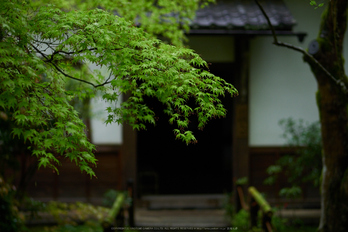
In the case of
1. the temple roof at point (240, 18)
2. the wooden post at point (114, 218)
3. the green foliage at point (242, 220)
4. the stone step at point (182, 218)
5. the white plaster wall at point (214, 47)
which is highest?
the temple roof at point (240, 18)

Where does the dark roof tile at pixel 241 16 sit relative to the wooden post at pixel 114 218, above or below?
above

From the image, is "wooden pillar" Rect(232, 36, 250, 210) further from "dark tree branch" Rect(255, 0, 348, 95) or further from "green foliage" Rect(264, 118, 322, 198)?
"dark tree branch" Rect(255, 0, 348, 95)

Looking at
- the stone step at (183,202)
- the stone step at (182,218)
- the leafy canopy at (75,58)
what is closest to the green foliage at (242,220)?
the stone step at (182,218)

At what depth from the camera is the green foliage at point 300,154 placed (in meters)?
8.98

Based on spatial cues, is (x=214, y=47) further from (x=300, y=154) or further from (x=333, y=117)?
(x=333, y=117)

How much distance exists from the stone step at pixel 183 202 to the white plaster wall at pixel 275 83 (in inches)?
75.5

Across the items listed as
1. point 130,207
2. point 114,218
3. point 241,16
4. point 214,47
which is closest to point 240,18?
point 241,16

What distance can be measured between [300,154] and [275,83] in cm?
203

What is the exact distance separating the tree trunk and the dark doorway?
780 cm

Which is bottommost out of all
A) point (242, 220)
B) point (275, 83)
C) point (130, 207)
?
point (242, 220)

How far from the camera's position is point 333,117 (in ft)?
19.4

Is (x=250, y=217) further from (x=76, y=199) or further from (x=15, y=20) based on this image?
(x=15, y=20)

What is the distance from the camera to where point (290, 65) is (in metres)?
10.7

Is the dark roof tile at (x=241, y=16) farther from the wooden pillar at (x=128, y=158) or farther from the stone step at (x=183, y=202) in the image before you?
the stone step at (x=183, y=202)
